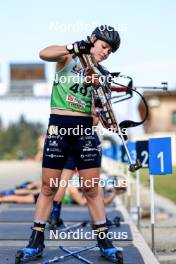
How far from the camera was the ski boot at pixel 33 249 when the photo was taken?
5402 millimetres

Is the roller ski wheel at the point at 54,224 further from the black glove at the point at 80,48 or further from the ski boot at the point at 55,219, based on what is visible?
the black glove at the point at 80,48

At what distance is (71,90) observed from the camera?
17.9ft

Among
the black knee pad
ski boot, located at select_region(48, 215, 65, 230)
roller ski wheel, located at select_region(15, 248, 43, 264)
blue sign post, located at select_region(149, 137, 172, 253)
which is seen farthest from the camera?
ski boot, located at select_region(48, 215, 65, 230)

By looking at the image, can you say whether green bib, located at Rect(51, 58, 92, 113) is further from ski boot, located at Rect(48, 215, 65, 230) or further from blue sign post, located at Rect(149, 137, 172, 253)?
ski boot, located at Rect(48, 215, 65, 230)

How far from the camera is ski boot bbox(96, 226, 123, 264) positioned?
5503 millimetres

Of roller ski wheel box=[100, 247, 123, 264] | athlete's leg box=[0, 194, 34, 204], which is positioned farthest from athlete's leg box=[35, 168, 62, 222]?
athlete's leg box=[0, 194, 34, 204]

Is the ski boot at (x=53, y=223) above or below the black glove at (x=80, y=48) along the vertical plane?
below

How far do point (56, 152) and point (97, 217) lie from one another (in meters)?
0.70

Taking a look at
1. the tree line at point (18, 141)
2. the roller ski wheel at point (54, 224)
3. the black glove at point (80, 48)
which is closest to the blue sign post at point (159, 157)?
the roller ski wheel at point (54, 224)

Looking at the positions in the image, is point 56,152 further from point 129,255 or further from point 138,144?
point 138,144

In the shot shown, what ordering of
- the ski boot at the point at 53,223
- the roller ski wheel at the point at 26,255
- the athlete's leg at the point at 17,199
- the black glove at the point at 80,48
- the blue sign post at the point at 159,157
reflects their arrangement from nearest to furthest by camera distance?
1. the black glove at the point at 80,48
2. the roller ski wheel at the point at 26,255
3. the blue sign post at the point at 159,157
4. the ski boot at the point at 53,223
5. the athlete's leg at the point at 17,199

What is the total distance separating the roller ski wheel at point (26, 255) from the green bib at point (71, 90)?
4.01 feet

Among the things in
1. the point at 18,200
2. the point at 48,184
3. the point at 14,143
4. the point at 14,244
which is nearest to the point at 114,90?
the point at 48,184

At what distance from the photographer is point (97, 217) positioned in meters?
5.68
